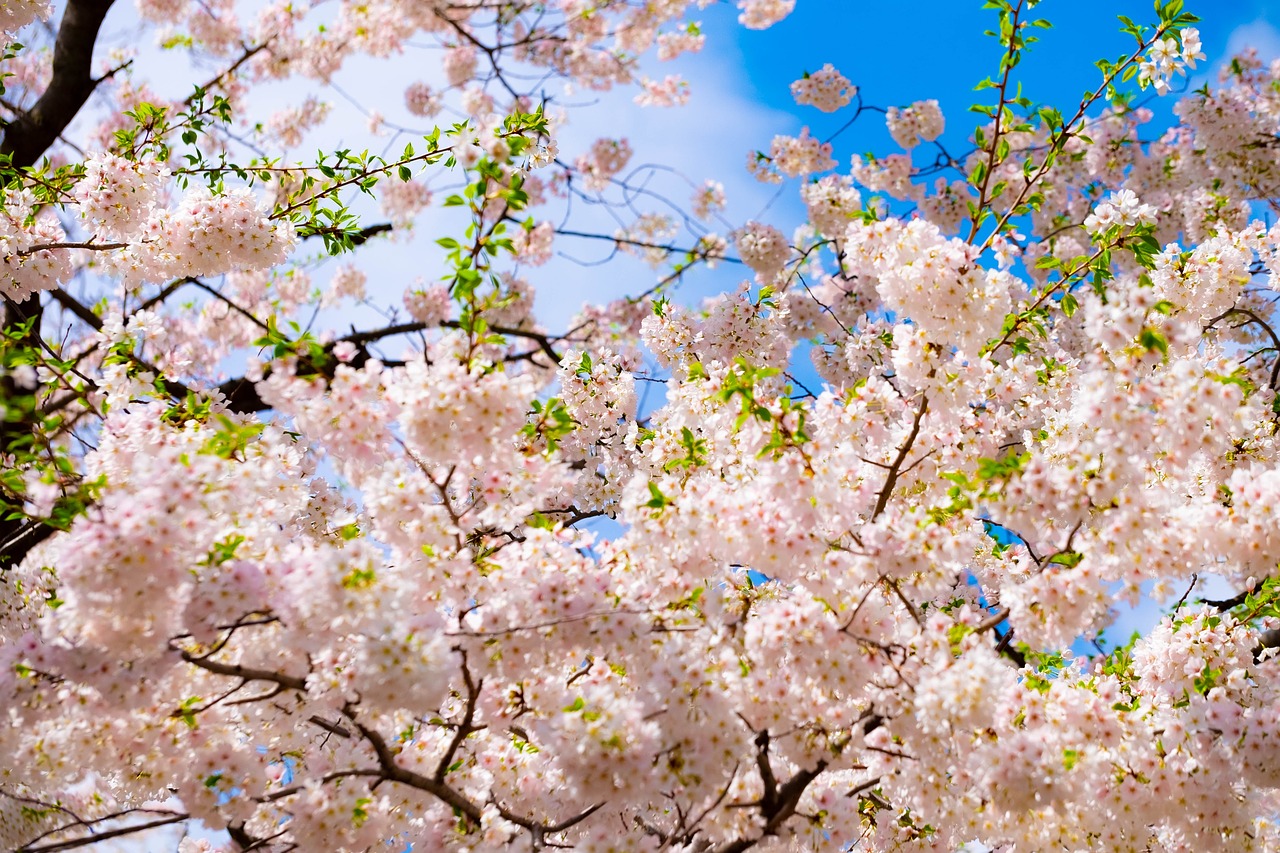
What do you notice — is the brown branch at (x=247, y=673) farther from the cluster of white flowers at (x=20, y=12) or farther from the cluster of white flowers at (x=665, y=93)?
the cluster of white flowers at (x=665, y=93)

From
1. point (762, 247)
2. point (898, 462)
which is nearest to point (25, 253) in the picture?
point (898, 462)

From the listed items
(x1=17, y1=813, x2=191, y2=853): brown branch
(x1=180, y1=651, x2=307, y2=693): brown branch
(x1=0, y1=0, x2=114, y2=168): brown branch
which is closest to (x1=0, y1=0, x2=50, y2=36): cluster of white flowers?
(x1=0, y1=0, x2=114, y2=168): brown branch

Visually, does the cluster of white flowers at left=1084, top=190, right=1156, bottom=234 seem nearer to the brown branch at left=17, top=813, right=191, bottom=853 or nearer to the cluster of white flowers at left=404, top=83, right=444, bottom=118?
the brown branch at left=17, top=813, right=191, bottom=853

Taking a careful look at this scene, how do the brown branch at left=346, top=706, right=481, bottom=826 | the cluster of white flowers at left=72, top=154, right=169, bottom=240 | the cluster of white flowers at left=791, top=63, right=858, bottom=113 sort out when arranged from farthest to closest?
the cluster of white flowers at left=791, top=63, right=858, bottom=113, the cluster of white flowers at left=72, top=154, right=169, bottom=240, the brown branch at left=346, top=706, right=481, bottom=826

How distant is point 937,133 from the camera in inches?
385

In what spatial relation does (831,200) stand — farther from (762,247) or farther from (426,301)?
(426,301)

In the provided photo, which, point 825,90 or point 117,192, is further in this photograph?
point 825,90

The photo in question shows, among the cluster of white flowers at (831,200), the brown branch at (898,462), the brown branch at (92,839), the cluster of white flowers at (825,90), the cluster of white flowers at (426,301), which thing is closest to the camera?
the brown branch at (92,839)

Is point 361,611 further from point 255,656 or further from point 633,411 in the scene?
point 633,411

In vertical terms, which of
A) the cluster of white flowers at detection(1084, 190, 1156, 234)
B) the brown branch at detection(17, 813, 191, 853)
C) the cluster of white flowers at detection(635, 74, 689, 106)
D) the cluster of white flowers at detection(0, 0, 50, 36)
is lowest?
the brown branch at detection(17, 813, 191, 853)

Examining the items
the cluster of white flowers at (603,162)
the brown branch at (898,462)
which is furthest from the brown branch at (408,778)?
the cluster of white flowers at (603,162)

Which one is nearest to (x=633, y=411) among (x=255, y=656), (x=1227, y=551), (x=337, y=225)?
(x=337, y=225)

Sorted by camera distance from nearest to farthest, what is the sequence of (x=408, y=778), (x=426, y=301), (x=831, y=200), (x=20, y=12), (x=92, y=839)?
(x=92, y=839) → (x=408, y=778) → (x=20, y=12) → (x=831, y=200) → (x=426, y=301)

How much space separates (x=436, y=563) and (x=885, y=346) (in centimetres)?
453
